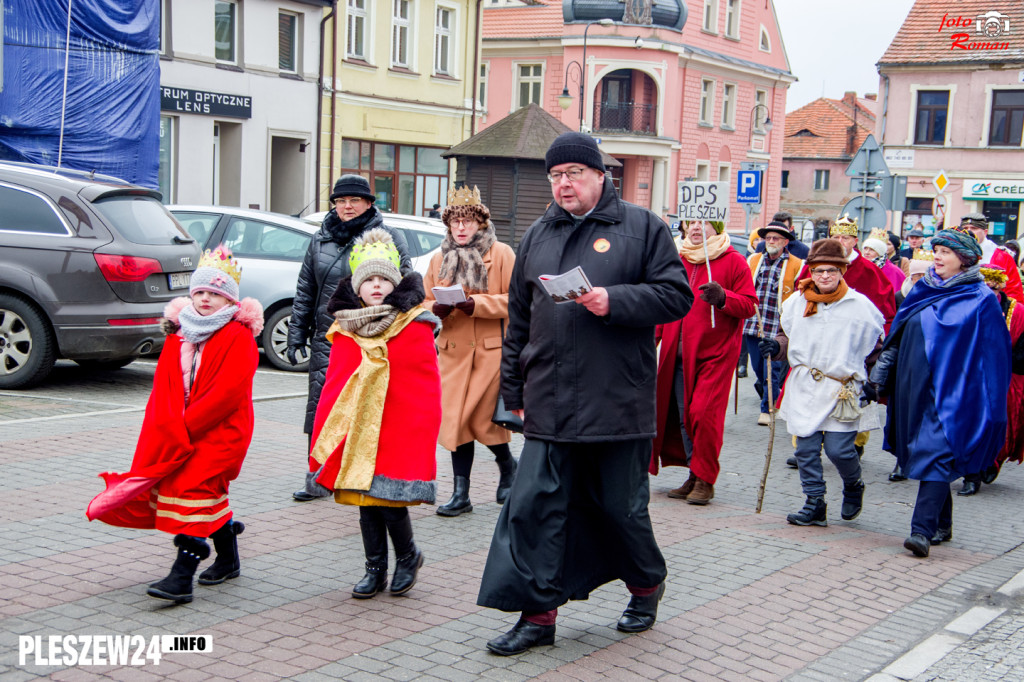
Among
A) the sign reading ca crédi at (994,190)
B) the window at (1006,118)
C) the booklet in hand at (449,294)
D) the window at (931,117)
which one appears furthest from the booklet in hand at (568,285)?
the window at (931,117)

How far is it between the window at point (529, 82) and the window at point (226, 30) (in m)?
23.1

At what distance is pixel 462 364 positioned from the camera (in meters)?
7.16

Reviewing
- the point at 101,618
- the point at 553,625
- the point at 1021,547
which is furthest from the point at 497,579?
the point at 1021,547

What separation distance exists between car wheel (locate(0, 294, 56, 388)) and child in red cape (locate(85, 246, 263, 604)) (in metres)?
5.49

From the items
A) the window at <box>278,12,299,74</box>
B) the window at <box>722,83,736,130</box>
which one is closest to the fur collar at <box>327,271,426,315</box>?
the window at <box>278,12,299,74</box>

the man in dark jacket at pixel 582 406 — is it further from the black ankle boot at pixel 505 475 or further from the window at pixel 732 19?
the window at pixel 732 19

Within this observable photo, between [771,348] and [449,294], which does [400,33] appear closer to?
[771,348]

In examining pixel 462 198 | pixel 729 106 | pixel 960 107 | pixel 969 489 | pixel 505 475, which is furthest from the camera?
pixel 729 106

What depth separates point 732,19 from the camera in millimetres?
52906

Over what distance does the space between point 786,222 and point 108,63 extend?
48.6 ft

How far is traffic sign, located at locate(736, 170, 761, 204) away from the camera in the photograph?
22333 mm

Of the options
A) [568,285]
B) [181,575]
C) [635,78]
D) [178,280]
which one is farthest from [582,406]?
[635,78]

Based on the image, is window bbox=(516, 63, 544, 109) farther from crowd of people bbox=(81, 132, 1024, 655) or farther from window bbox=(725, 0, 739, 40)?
crowd of people bbox=(81, 132, 1024, 655)

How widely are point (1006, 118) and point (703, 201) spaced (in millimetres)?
42174
